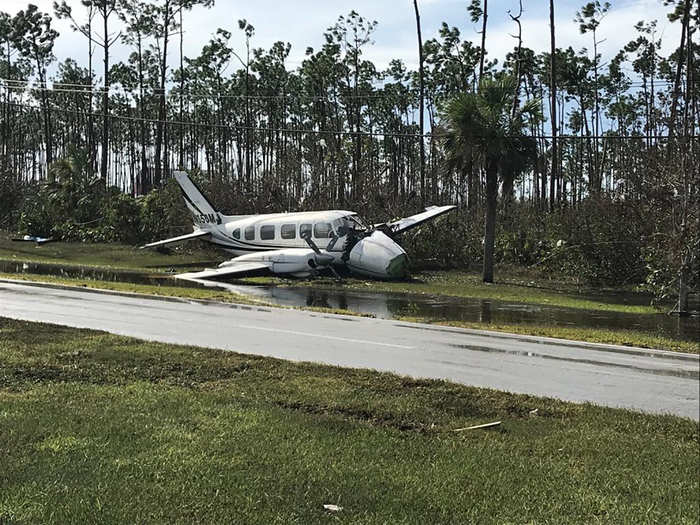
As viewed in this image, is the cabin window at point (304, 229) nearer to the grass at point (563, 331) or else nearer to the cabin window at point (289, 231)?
the cabin window at point (289, 231)

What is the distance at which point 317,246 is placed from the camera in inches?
1177

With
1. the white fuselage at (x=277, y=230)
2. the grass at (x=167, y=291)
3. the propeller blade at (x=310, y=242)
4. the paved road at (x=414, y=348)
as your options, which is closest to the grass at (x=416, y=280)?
the propeller blade at (x=310, y=242)

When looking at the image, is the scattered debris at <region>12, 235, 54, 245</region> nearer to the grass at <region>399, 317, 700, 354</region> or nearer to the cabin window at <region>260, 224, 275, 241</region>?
the cabin window at <region>260, 224, 275, 241</region>

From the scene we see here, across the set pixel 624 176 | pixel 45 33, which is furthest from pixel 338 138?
pixel 45 33

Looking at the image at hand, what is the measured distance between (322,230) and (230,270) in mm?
4053

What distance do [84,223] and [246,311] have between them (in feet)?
106

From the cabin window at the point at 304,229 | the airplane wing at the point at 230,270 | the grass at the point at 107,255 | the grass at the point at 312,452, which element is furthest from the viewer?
the grass at the point at 107,255

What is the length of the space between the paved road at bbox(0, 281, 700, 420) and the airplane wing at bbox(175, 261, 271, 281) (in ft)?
32.0

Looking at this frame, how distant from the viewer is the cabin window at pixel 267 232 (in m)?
32.2

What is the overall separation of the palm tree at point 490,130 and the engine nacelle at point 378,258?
3998mm

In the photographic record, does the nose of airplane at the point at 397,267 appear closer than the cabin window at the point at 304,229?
Yes

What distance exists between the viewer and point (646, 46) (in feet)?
182

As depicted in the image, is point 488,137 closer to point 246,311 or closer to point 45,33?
point 246,311

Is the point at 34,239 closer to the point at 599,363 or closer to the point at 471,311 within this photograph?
the point at 471,311
